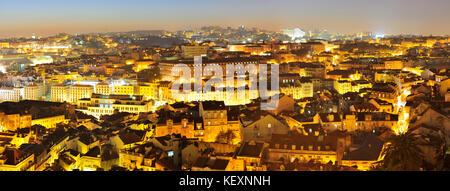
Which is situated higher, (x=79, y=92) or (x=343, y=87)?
(x=343, y=87)

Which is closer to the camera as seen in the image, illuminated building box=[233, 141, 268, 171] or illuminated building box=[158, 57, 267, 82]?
illuminated building box=[233, 141, 268, 171]

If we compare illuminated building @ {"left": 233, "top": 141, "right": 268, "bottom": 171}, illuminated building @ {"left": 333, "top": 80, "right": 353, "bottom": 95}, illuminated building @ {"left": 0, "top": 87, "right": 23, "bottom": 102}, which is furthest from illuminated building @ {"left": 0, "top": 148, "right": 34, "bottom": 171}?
illuminated building @ {"left": 0, "top": 87, "right": 23, "bottom": 102}

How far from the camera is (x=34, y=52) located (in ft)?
136

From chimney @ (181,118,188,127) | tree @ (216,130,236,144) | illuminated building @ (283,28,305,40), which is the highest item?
illuminated building @ (283,28,305,40)

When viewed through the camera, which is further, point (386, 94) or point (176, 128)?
point (386, 94)

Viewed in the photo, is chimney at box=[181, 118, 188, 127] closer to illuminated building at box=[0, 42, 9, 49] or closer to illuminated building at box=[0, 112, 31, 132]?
illuminated building at box=[0, 112, 31, 132]

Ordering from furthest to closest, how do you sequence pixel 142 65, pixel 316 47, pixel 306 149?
1. pixel 316 47
2. pixel 142 65
3. pixel 306 149

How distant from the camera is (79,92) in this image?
1744cm

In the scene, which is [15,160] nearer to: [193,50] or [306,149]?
[306,149]

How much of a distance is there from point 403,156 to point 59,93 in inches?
587

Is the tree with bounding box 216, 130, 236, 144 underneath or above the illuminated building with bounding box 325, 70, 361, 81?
underneath

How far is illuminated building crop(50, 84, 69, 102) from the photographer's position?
17859 mm

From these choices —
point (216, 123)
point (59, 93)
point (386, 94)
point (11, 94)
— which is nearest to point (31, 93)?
point (11, 94)

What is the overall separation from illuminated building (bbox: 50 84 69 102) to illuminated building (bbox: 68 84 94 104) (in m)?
0.24
